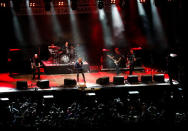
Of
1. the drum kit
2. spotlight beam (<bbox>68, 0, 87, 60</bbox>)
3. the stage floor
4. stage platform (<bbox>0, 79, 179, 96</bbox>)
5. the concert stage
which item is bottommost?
stage platform (<bbox>0, 79, 179, 96</bbox>)

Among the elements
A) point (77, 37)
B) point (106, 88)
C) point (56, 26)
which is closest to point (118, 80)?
point (106, 88)

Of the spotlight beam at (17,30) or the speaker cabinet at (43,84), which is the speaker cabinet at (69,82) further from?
the spotlight beam at (17,30)

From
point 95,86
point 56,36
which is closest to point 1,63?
point 56,36

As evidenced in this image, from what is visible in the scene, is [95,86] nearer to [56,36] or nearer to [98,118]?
[98,118]

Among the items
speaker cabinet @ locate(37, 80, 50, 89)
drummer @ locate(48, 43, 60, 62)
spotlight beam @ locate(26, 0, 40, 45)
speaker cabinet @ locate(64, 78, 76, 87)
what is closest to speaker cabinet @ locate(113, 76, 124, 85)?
speaker cabinet @ locate(64, 78, 76, 87)

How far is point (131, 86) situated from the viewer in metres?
15.6

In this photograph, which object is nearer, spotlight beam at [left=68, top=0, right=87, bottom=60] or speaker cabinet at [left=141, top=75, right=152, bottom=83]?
Result: speaker cabinet at [left=141, top=75, right=152, bottom=83]

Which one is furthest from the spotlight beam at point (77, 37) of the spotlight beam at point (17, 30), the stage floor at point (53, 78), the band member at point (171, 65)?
the band member at point (171, 65)

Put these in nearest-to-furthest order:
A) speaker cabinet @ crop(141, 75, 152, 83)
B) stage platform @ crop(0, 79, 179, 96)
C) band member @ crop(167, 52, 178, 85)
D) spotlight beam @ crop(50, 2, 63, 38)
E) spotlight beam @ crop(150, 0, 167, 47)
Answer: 1. stage platform @ crop(0, 79, 179, 96)
2. band member @ crop(167, 52, 178, 85)
3. speaker cabinet @ crop(141, 75, 152, 83)
4. spotlight beam @ crop(50, 2, 63, 38)
5. spotlight beam @ crop(150, 0, 167, 47)

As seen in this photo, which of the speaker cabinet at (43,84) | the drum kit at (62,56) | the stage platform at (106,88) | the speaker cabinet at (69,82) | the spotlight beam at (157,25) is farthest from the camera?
the spotlight beam at (157,25)

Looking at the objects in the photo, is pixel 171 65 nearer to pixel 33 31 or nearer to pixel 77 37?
pixel 77 37

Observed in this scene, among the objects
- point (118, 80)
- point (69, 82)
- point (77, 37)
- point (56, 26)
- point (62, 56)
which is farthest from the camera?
point (77, 37)

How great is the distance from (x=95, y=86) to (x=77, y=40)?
6.81 m

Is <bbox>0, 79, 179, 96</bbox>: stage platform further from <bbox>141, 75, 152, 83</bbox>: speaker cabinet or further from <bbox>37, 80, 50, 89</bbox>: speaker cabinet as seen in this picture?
<bbox>141, 75, 152, 83</bbox>: speaker cabinet
